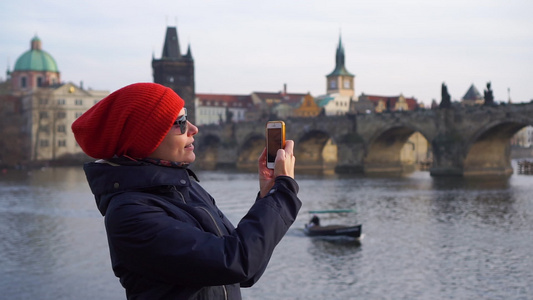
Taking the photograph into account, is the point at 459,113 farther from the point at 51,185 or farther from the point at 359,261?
the point at 359,261

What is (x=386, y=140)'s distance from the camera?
5869cm

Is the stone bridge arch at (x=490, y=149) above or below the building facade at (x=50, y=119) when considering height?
below

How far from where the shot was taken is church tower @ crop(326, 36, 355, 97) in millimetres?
121875

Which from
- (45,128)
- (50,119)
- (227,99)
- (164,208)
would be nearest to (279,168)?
(164,208)

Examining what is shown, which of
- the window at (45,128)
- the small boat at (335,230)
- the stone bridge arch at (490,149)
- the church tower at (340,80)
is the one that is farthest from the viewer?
the church tower at (340,80)

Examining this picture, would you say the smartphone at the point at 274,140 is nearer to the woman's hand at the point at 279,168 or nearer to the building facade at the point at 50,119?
the woman's hand at the point at 279,168

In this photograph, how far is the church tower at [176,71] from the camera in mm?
94062

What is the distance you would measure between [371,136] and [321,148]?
47.7 ft

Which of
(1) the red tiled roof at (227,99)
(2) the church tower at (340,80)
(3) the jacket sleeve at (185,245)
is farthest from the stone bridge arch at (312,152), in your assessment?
(3) the jacket sleeve at (185,245)

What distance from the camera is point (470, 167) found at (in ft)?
160

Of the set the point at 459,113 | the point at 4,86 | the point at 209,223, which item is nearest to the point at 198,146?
the point at 4,86

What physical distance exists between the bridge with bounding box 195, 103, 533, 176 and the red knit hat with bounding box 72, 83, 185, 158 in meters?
42.9

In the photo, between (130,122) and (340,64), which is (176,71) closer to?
(340,64)

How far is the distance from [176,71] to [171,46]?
4272 millimetres
